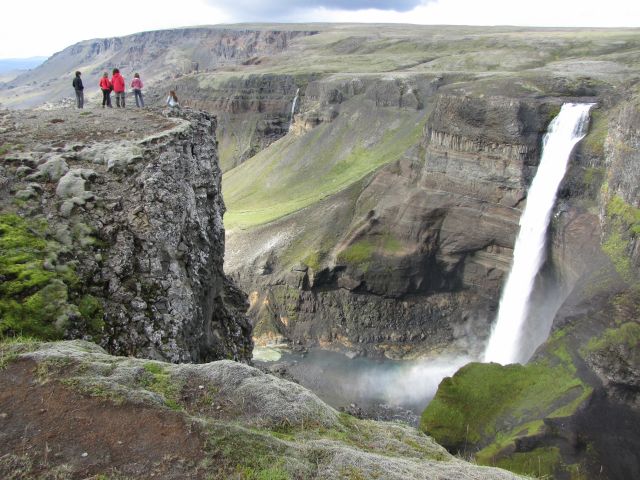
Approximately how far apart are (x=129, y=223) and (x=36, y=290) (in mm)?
4096

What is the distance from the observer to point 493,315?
1949 inches

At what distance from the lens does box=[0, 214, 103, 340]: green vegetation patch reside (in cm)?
1385

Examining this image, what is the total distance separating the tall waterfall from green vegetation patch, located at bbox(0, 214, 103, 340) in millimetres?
36396

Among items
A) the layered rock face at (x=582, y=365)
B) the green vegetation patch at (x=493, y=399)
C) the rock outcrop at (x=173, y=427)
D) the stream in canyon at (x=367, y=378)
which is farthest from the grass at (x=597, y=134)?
the rock outcrop at (x=173, y=427)

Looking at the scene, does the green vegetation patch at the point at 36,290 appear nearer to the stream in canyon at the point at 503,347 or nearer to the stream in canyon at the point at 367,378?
the stream in canyon at the point at 367,378

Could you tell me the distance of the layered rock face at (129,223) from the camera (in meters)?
16.3

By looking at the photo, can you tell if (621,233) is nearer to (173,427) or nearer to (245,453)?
(245,453)

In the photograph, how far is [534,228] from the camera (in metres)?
45.8

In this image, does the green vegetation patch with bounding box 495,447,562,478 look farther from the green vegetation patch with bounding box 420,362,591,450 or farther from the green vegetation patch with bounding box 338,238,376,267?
the green vegetation patch with bounding box 338,238,376,267

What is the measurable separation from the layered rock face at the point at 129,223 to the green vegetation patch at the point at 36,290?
0.07 metres

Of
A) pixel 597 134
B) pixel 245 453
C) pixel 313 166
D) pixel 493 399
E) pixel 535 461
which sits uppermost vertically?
pixel 597 134

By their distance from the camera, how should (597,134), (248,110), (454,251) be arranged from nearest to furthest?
(597,134), (454,251), (248,110)

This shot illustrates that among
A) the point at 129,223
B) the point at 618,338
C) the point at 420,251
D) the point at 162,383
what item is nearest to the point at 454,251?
the point at 420,251

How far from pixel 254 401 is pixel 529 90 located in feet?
157
